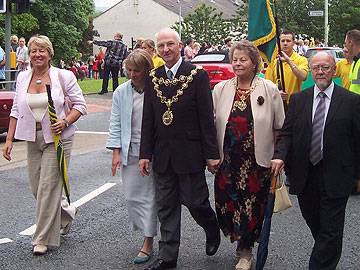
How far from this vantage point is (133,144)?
5.78 metres

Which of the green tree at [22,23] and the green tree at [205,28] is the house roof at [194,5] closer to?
the green tree at [205,28]

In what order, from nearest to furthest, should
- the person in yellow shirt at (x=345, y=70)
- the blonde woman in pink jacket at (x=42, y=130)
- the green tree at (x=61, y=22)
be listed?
1. the blonde woman in pink jacket at (x=42, y=130)
2. the person in yellow shirt at (x=345, y=70)
3. the green tree at (x=61, y=22)

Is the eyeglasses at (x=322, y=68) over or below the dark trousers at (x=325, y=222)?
over

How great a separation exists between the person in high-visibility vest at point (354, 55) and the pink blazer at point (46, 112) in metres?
3.73

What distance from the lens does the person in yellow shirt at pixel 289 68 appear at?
770 centimetres

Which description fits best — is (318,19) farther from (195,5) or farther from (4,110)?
(4,110)

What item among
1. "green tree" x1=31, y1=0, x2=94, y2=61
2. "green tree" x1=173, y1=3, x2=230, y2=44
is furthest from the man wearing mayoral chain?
"green tree" x1=173, y1=3, x2=230, y2=44

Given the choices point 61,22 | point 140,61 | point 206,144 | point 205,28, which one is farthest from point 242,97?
point 205,28

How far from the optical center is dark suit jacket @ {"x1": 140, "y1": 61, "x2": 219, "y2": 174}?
5293 mm

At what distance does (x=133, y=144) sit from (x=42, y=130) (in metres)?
0.87

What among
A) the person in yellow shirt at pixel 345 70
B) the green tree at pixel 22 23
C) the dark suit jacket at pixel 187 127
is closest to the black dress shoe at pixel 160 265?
the dark suit jacket at pixel 187 127

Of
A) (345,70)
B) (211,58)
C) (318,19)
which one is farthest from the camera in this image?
(318,19)

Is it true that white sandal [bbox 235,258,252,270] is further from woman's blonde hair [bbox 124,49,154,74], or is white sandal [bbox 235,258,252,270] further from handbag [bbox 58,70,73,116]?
handbag [bbox 58,70,73,116]

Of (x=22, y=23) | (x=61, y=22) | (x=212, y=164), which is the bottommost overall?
(x=212, y=164)
